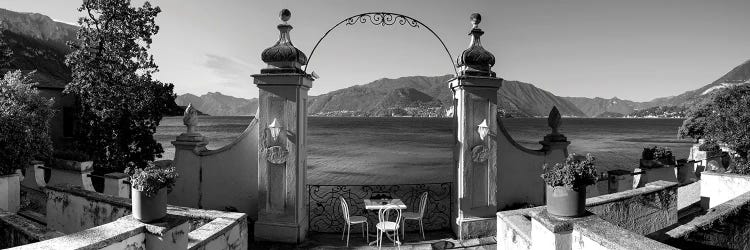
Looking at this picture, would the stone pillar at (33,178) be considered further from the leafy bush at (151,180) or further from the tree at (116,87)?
the leafy bush at (151,180)

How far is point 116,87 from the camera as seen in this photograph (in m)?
14.5

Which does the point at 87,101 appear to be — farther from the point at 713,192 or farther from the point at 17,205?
the point at 713,192

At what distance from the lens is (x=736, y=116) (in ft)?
28.0

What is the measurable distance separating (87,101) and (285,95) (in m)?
11.7

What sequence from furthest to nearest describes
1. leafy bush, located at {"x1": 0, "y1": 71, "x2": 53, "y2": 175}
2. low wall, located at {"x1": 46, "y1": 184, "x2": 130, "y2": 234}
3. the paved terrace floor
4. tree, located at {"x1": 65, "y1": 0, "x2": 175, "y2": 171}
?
tree, located at {"x1": 65, "y1": 0, "x2": 175, "y2": 171} < leafy bush, located at {"x1": 0, "y1": 71, "x2": 53, "y2": 175} < the paved terrace floor < low wall, located at {"x1": 46, "y1": 184, "x2": 130, "y2": 234}

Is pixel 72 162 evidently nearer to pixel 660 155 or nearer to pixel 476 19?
pixel 476 19

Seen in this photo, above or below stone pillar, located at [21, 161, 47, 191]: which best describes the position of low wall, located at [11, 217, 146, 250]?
above

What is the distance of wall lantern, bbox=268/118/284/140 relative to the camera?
6.56 metres

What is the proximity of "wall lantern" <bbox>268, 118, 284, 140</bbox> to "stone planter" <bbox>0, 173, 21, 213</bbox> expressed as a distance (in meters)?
5.74

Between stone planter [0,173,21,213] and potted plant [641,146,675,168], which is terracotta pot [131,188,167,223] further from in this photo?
potted plant [641,146,675,168]

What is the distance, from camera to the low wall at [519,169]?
282 inches

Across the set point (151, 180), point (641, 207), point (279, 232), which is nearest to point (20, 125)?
point (279, 232)

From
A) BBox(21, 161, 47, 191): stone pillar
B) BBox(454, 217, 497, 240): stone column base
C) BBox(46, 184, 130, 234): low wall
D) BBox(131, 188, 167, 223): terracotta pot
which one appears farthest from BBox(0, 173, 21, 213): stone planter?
BBox(454, 217, 497, 240): stone column base

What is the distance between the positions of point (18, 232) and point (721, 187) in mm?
11554
